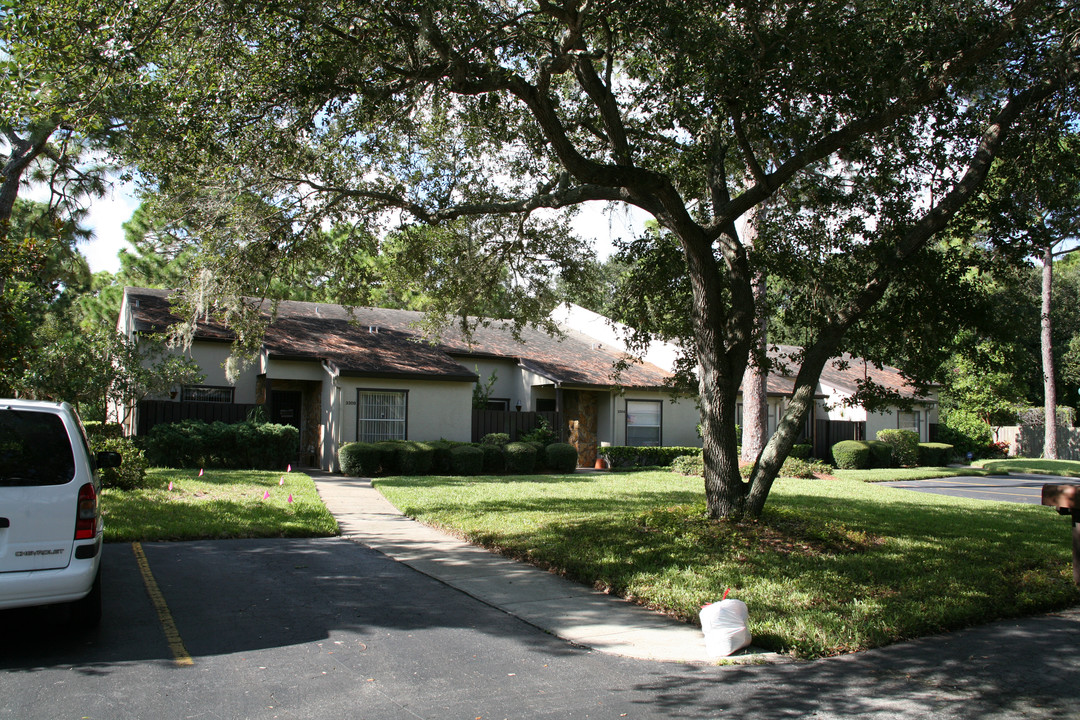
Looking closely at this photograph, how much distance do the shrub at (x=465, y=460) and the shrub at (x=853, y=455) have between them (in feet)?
45.7

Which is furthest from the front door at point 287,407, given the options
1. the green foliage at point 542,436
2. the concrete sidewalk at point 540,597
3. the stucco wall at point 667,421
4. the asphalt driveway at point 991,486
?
the asphalt driveway at point 991,486

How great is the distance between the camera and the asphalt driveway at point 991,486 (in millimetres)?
18891

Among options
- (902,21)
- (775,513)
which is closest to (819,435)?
(775,513)

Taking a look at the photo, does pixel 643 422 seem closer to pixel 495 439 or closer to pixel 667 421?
pixel 667 421

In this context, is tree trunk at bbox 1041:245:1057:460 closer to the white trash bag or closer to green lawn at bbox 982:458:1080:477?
green lawn at bbox 982:458:1080:477

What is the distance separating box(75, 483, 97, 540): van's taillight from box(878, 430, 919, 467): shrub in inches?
1115

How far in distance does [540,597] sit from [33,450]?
14.8ft

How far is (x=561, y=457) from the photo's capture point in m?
22.5

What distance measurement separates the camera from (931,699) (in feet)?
16.2

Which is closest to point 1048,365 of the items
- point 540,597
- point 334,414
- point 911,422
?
point 911,422

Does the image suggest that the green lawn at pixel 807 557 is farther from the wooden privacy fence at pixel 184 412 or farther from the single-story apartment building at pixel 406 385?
the wooden privacy fence at pixel 184 412

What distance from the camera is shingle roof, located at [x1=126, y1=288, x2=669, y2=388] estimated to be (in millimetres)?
21594

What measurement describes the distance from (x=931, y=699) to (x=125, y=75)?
396 inches

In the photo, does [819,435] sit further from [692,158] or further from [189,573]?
[189,573]
